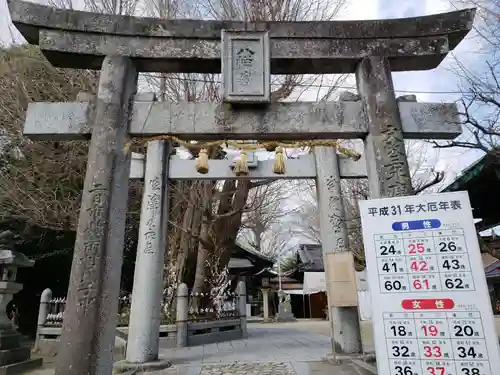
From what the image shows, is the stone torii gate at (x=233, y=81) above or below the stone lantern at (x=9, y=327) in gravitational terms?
above

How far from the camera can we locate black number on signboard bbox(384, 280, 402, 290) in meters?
3.16

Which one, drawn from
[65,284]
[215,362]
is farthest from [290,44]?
[65,284]

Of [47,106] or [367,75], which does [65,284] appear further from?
[367,75]

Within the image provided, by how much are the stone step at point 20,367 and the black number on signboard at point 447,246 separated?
7755 mm

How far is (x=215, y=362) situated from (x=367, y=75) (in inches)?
237

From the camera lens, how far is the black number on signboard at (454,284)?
3.00m

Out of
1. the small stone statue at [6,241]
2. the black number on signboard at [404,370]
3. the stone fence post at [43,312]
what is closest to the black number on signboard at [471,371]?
the black number on signboard at [404,370]

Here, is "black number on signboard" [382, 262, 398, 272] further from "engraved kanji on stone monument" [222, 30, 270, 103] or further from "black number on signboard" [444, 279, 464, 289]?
"engraved kanji on stone monument" [222, 30, 270, 103]

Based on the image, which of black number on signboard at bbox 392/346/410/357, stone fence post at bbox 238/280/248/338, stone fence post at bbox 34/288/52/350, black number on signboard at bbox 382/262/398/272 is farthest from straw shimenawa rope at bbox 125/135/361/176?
stone fence post at bbox 238/280/248/338

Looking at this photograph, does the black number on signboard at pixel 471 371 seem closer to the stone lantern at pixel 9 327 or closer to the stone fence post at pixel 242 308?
the stone lantern at pixel 9 327

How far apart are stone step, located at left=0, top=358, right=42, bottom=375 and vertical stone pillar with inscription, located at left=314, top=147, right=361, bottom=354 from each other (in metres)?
6.19

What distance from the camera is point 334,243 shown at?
24.9 ft

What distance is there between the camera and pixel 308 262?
28.2 m

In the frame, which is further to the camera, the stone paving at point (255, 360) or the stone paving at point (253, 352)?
the stone paving at point (253, 352)
